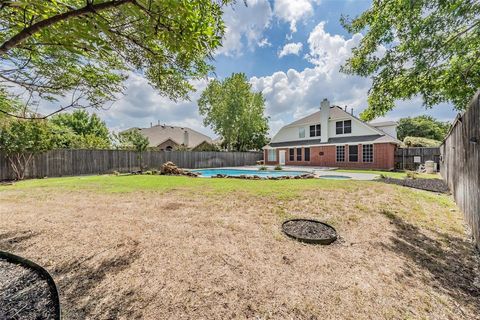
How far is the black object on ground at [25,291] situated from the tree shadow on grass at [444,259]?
4.38 meters

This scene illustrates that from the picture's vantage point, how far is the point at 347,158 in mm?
19719

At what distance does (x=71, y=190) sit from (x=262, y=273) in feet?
26.9

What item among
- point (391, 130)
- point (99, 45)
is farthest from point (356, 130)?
point (99, 45)

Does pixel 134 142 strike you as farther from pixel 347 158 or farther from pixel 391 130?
pixel 391 130

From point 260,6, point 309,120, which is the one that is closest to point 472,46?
point 260,6

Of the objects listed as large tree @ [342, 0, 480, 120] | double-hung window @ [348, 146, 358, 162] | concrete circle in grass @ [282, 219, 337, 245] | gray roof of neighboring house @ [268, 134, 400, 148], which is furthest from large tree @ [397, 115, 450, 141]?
concrete circle in grass @ [282, 219, 337, 245]

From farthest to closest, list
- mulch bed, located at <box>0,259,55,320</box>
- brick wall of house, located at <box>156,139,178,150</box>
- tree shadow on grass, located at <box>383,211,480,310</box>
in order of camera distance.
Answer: brick wall of house, located at <box>156,139,178,150</box>, tree shadow on grass, located at <box>383,211,480,310</box>, mulch bed, located at <box>0,259,55,320</box>

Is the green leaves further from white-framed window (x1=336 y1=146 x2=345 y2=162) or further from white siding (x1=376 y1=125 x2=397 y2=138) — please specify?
white siding (x1=376 y1=125 x2=397 y2=138)

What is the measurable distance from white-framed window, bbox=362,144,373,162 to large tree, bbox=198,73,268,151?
1565cm

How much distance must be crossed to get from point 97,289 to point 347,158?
20984mm

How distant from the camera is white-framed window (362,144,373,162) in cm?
1817

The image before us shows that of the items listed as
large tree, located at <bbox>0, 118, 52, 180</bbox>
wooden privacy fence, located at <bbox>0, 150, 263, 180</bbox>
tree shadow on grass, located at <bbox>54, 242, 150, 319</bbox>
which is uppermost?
large tree, located at <bbox>0, 118, 52, 180</bbox>

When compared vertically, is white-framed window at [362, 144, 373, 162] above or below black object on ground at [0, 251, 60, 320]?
above

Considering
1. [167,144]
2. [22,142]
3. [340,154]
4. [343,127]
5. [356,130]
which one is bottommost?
[340,154]
